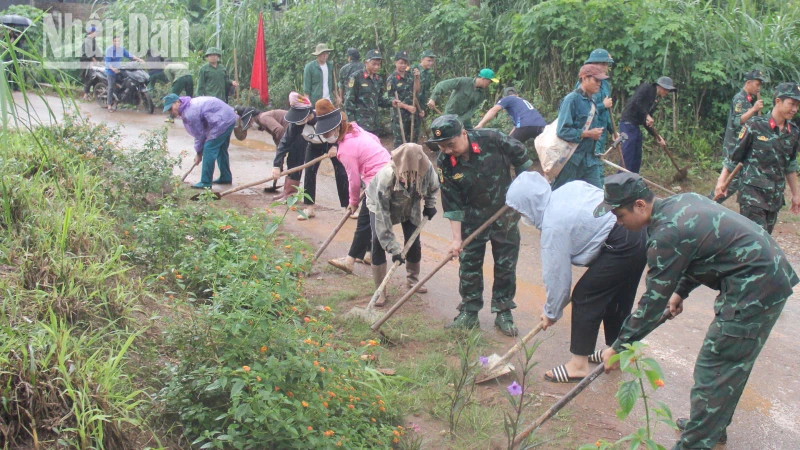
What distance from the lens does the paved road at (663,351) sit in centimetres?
412

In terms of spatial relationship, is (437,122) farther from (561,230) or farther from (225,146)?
(225,146)

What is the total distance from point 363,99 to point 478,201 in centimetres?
513

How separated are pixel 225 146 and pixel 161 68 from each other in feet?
30.1

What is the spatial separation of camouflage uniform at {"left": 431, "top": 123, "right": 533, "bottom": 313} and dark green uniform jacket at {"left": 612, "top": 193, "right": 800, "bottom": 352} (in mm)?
1743

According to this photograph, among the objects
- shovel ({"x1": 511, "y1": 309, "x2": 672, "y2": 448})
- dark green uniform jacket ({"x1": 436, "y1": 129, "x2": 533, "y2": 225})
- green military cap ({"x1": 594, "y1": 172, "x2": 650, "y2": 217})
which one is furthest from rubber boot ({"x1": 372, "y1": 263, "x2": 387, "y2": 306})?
green military cap ({"x1": 594, "y1": 172, "x2": 650, "y2": 217})

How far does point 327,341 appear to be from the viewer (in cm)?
409

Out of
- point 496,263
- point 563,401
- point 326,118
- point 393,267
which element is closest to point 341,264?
point 393,267

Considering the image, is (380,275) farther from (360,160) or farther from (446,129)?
(446,129)

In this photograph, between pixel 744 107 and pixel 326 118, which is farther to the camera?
pixel 744 107

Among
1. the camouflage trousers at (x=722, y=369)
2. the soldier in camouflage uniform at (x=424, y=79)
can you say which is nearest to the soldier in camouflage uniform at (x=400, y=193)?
the camouflage trousers at (x=722, y=369)

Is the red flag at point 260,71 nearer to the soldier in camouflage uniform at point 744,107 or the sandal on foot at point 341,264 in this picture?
the sandal on foot at point 341,264

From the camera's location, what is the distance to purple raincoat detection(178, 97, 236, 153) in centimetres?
891

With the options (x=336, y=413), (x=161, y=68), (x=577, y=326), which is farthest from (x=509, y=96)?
(x=161, y=68)

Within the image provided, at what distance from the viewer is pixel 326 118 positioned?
6.44 m
